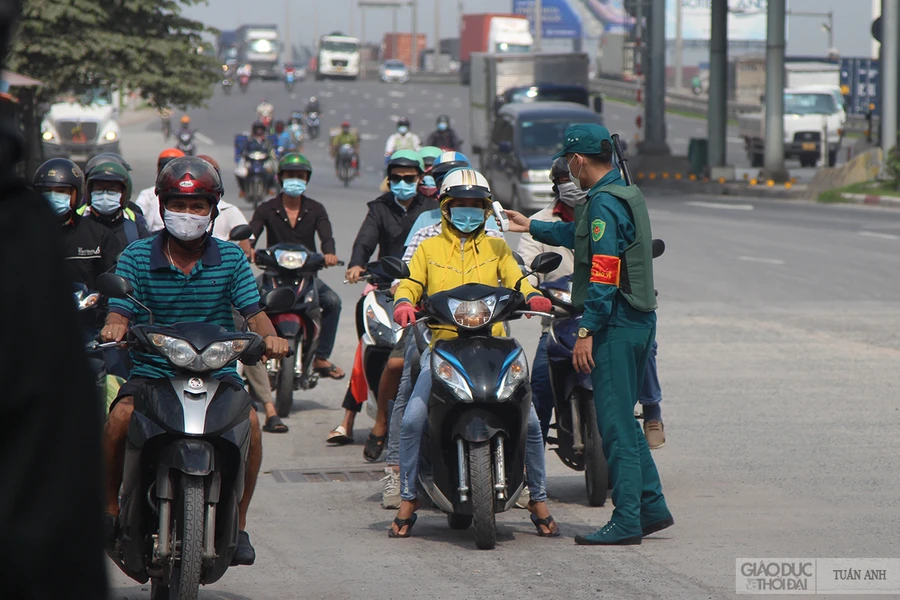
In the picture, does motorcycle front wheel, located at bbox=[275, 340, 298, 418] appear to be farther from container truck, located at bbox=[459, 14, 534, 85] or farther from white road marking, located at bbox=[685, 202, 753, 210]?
container truck, located at bbox=[459, 14, 534, 85]

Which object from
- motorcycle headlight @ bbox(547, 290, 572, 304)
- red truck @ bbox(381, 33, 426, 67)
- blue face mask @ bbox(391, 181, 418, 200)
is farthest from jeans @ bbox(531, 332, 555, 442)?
red truck @ bbox(381, 33, 426, 67)

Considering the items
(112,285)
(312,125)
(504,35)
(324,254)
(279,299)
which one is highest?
(504,35)

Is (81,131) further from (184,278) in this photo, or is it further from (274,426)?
(184,278)

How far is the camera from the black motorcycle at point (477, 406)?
6.21m

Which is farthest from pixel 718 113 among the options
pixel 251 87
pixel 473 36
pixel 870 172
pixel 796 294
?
pixel 473 36

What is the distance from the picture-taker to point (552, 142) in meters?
30.0

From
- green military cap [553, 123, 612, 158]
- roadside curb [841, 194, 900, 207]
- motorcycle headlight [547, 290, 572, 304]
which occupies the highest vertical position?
green military cap [553, 123, 612, 158]

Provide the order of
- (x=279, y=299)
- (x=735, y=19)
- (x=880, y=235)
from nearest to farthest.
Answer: (x=279, y=299), (x=880, y=235), (x=735, y=19)

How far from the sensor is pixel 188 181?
557 centimetres

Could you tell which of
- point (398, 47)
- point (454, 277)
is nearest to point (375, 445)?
point (454, 277)

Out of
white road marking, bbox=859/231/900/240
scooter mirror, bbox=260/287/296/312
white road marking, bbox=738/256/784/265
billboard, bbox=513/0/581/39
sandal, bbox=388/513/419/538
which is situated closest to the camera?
scooter mirror, bbox=260/287/296/312

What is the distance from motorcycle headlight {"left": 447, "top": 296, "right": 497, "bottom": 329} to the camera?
21.0 ft

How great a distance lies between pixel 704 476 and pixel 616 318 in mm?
1965

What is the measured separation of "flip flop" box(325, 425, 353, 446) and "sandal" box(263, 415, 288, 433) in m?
0.54
